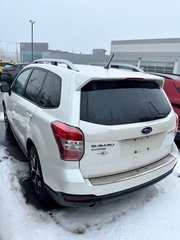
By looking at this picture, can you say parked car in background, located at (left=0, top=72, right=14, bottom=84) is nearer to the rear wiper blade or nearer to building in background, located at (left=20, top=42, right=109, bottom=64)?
the rear wiper blade

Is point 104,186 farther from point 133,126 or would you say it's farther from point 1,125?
point 1,125

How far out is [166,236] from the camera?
2293 mm

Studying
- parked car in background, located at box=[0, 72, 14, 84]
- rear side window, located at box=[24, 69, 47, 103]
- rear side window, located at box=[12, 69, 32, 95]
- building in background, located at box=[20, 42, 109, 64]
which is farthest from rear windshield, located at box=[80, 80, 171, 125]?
building in background, located at box=[20, 42, 109, 64]

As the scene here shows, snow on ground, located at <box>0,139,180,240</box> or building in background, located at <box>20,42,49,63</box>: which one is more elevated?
building in background, located at <box>20,42,49,63</box>

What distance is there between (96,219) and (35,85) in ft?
6.23

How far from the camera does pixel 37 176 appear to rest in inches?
107

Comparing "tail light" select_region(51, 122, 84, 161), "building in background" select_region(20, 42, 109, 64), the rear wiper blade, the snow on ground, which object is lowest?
the snow on ground

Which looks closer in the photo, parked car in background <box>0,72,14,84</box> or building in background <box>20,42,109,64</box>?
parked car in background <box>0,72,14,84</box>

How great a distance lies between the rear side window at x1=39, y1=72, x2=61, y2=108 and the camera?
230cm

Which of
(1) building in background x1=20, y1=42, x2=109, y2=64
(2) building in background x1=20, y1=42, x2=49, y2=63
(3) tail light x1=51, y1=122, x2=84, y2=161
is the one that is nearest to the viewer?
(3) tail light x1=51, y1=122, x2=84, y2=161

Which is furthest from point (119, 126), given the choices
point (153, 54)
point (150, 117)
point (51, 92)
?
point (153, 54)

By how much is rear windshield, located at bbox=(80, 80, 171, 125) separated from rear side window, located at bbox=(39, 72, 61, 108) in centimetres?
35

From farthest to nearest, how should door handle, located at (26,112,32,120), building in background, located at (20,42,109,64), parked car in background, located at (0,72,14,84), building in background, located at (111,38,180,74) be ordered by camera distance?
building in background, located at (20,42,109,64)
building in background, located at (111,38,180,74)
parked car in background, located at (0,72,14,84)
door handle, located at (26,112,32,120)

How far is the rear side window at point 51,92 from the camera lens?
2298 mm
